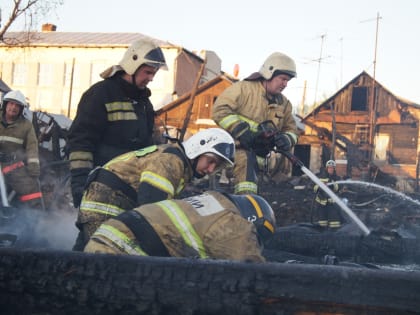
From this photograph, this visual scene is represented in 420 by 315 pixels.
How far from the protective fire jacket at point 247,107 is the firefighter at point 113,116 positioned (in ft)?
3.10

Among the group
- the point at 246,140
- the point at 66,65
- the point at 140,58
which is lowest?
the point at 246,140

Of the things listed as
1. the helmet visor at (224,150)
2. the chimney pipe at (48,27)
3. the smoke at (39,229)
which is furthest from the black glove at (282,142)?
the chimney pipe at (48,27)

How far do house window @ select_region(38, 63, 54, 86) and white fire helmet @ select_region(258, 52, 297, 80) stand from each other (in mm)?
38732

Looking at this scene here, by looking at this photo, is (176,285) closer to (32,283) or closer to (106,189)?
(32,283)

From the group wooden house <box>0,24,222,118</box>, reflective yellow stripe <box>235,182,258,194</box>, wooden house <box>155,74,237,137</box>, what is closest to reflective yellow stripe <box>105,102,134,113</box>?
reflective yellow stripe <box>235,182,258,194</box>

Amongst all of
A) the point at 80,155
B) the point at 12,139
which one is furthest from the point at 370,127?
the point at 80,155

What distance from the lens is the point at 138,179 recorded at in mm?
3588

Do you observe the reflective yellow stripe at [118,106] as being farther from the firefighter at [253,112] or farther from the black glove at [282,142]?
the black glove at [282,142]

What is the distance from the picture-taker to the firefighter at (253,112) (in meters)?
5.04

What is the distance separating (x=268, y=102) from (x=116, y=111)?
1.75 meters

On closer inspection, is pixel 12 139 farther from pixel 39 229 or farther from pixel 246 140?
pixel 246 140

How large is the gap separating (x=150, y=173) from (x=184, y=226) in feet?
1.86

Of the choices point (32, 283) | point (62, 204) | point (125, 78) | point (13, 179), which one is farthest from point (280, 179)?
point (32, 283)

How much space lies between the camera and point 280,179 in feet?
88.8
